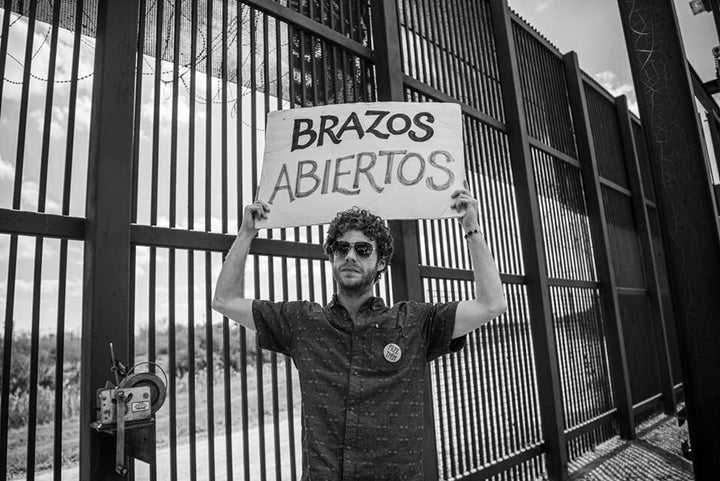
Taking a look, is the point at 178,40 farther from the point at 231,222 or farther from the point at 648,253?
the point at 648,253

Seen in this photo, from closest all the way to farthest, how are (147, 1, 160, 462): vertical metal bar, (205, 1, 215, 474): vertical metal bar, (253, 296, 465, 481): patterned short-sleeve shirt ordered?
(253, 296, 465, 481): patterned short-sleeve shirt < (147, 1, 160, 462): vertical metal bar < (205, 1, 215, 474): vertical metal bar

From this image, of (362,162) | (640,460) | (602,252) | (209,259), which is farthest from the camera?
(602,252)

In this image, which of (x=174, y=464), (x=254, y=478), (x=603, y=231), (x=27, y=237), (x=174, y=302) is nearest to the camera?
→ (x=27, y=237)

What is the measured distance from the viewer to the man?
1924 millimetres

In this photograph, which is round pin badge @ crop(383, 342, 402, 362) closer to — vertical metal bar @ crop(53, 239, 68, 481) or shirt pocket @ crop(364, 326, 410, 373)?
shirt pocket @ crop(364, 326, 410, 373)

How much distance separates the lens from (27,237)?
227 cm

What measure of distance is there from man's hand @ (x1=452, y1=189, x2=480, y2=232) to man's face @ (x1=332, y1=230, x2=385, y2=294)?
0.42 metres

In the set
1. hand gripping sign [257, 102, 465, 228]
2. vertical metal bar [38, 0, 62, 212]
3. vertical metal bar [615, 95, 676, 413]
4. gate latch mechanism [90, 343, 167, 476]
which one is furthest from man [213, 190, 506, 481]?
vertical metal bar [615, 95, 676, 413]

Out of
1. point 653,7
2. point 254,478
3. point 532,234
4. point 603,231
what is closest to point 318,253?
point 653,7

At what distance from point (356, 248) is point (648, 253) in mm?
9174

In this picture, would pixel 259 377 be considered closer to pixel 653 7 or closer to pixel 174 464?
pixel 174 464

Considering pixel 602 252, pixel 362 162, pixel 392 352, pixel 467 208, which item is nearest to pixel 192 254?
pixel 362 162

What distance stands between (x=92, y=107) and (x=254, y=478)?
409cm

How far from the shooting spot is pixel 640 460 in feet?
20.6
